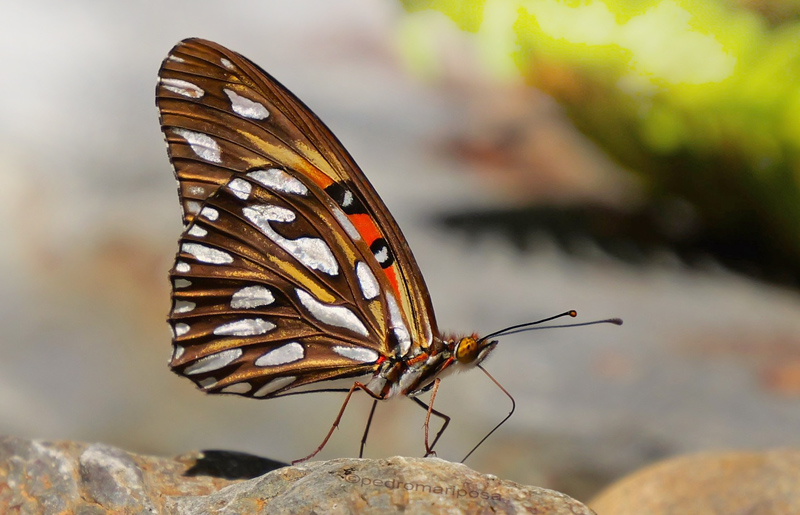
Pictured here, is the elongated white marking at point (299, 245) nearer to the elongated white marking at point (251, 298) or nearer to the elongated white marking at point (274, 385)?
the elongated white marking at point (251, 298)

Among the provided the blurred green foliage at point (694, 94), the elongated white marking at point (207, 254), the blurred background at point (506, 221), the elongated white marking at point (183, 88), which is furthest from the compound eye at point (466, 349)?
the blurred green foliage at point (694, 94)

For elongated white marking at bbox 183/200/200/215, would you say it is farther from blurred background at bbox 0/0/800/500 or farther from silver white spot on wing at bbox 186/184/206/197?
blurred background at bbox 0/0/800/500

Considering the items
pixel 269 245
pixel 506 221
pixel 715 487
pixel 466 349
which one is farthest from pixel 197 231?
pixel 506 221

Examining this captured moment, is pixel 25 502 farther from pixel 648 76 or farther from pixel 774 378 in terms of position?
pixel 648 76

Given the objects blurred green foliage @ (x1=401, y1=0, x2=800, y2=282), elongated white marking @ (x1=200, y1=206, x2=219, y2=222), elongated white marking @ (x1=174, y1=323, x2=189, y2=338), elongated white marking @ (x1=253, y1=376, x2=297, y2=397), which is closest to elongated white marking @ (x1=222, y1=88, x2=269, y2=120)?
elongated white marking @ (x1=200, y1=206, x2=219, y2=222)

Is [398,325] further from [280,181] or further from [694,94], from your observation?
[694,94]
